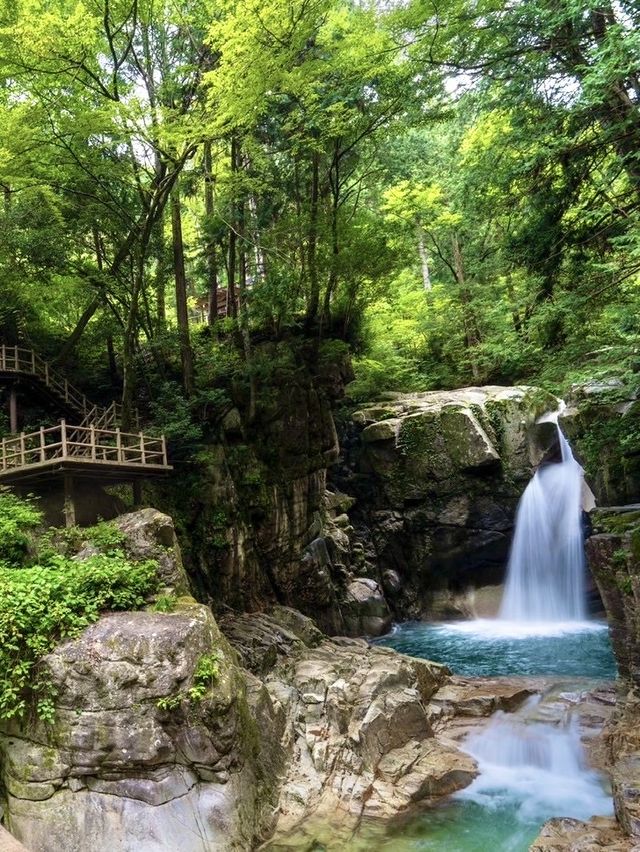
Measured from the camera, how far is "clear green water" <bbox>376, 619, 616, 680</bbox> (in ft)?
46.9

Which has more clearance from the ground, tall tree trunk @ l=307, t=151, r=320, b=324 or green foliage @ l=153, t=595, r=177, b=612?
tall tree trunk @ l=307, t=151, r=320, b=324

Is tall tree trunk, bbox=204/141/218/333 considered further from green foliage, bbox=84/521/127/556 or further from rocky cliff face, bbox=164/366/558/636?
green foliage, bbox=84/521/127/556

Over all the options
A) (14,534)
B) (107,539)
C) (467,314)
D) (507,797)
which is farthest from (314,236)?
(507,797)

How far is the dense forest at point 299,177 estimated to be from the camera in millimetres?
10398

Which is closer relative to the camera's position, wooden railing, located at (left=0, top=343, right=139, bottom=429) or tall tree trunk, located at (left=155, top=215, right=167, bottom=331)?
wooden railing, located at (left=0, top=343, right=139, bottom=429)

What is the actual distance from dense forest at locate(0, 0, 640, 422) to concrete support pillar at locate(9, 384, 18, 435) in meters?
2.63

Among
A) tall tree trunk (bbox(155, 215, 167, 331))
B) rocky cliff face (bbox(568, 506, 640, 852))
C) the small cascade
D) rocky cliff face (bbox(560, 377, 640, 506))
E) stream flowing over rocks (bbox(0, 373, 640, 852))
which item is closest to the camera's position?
stream flowing over rocks (bbox(0, 373, 640, 852))

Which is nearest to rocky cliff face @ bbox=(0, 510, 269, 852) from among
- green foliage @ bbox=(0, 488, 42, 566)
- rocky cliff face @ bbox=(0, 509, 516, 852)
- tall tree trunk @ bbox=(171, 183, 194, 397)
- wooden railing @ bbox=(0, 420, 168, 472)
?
rocky cliff face @ bbox=(0, 509, 516, 852)

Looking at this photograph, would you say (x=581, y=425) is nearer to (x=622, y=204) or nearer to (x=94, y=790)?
(x=622, y=204)

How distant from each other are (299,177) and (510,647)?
16.7m

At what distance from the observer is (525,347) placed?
453 inches

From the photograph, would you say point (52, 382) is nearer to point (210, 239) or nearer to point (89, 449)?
point (89, 449)

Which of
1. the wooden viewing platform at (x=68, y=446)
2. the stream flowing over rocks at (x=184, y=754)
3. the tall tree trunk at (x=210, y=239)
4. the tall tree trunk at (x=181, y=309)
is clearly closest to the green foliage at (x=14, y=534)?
the stream flowing over rocks at (x=184, y=754)

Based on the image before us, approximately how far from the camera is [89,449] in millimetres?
14102
